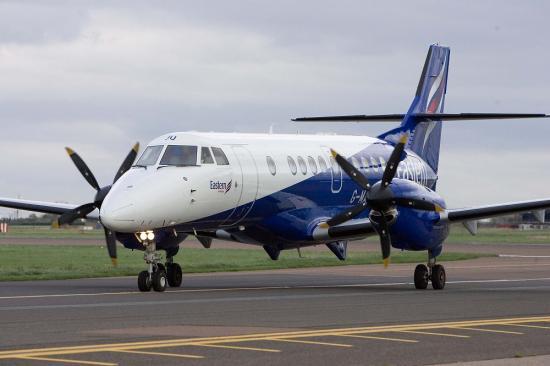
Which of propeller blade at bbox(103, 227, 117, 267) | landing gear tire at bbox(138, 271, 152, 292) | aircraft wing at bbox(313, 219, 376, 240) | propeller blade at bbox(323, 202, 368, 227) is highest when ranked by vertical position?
propeller blade at bbox(323, 202, 368, 227)

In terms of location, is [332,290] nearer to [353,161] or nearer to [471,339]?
[353,161]

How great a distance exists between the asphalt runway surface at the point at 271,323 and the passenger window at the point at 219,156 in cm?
299

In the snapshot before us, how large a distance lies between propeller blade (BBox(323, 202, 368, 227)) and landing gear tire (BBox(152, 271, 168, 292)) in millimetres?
4557

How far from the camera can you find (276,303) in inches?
887

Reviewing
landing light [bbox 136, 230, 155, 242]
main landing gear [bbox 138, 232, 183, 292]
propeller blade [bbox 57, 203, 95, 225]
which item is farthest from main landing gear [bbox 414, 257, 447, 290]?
propeller blade [bbox 57, 203, 95, 225]

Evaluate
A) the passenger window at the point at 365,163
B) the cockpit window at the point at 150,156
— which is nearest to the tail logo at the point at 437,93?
the passenger window at the point at 365,163

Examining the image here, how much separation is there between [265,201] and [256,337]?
1285 centimetres

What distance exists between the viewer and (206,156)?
2698 centimetres

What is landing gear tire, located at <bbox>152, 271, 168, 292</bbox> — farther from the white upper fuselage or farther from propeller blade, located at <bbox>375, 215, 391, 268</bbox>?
propeller blade, located at <bbox>375, 215, 391, 268</bbox>

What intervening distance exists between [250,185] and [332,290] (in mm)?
3195

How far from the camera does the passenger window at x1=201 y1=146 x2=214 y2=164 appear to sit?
26.9 metres

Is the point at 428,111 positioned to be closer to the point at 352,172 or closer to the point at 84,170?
the point at 352,172

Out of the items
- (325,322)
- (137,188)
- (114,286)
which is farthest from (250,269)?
(325,322)

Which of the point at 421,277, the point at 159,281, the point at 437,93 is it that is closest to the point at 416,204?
the point at 421,277
